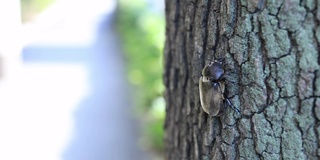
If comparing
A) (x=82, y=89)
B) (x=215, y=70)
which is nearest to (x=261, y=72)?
(x=215, y=70)

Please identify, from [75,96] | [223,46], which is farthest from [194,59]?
[75,96]

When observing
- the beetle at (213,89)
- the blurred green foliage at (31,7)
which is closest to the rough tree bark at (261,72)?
the beetle at (213,89)

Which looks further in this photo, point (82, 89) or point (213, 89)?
point (82, 89)

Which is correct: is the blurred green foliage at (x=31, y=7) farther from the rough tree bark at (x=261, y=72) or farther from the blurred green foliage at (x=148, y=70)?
the rough tree bark at (x=261, y=72)

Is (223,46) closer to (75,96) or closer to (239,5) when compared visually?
(239,5)

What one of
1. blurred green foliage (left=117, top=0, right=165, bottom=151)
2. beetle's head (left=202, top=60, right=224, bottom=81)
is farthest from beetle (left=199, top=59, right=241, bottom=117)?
blurred green foliage (left=117, top=0, right=165, bottom=151)

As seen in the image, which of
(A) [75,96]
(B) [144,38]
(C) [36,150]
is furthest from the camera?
(B) [144,38]

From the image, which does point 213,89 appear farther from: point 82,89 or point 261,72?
point 82,89
